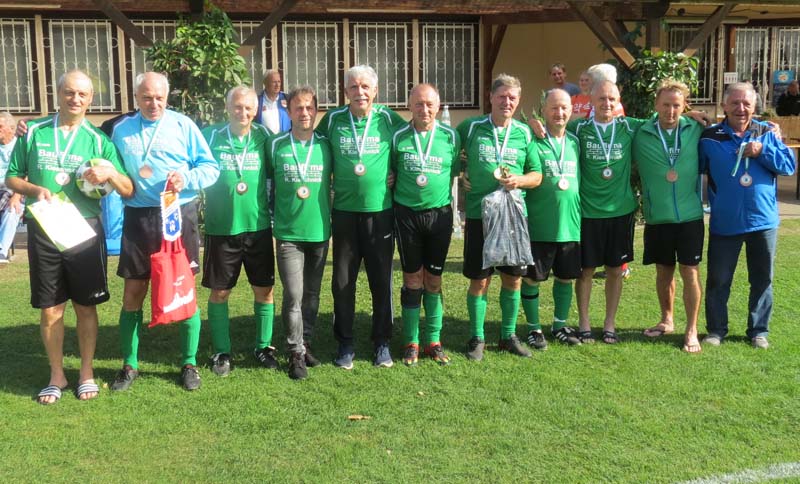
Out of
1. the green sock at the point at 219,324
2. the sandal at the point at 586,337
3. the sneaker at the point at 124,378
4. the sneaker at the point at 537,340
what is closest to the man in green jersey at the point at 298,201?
the green sock at the point at 219,324

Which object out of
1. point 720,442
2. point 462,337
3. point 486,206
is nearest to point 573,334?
point 462,337

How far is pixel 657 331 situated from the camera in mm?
5980

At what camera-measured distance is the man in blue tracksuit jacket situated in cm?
539

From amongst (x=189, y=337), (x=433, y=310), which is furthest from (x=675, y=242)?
(x=189, y=337)

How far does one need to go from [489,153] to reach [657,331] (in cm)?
198

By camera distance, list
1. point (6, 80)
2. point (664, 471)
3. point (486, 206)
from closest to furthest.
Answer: point (664, 471) < point (486, 206) < point (6, 80)

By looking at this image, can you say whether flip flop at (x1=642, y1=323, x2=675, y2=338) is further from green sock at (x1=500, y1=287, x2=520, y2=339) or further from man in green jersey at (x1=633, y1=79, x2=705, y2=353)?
green sock at (x1=500, y1=287, x2=520, y2=339)

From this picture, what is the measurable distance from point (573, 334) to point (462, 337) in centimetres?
80

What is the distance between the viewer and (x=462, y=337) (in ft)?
19.7

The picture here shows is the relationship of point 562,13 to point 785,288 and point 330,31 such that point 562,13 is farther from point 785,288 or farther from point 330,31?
point 785,288

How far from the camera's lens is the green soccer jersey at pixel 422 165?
Result: 504 centimetres

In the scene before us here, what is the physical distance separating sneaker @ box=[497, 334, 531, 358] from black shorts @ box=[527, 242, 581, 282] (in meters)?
0.44

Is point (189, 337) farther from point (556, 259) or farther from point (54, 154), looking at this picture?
point (556, 259)

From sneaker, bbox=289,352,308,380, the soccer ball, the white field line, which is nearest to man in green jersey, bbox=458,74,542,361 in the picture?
sneaker, bbox=289,352,308,380
